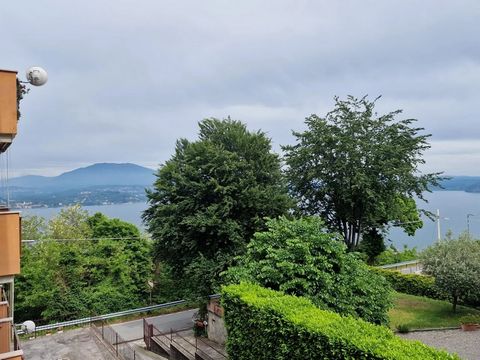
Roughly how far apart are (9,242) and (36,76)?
315cm

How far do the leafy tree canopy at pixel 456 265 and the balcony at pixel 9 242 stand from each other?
1635cm

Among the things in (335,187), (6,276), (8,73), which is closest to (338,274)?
(6,276)

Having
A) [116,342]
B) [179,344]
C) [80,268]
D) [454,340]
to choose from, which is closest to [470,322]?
[454,340]

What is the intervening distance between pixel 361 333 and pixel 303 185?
57.7ft

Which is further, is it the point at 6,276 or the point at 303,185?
the point at 303,185

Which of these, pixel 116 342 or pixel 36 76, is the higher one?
pixel 36 76

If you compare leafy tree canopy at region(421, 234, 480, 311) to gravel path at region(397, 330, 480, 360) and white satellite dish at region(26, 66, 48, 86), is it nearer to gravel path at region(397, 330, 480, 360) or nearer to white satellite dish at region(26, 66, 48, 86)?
gravel path at region(397, 330, 480, 360)

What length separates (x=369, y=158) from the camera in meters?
23.0

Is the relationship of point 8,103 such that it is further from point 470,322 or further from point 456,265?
point 470,322

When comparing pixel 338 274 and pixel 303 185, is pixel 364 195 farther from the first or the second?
pixel 338 274

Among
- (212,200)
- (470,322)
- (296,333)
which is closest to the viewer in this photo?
(296,333)

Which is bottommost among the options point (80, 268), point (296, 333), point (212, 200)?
point (80, 268)

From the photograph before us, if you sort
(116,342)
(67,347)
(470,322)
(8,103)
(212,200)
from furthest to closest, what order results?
(212,200)
(116,342)
(470,322)
(67,347)
(8,103)

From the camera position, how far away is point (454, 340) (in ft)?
47.6
